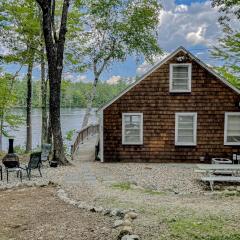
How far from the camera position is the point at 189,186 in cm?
1318

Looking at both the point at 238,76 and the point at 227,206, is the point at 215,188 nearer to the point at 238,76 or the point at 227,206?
the point at 227,206

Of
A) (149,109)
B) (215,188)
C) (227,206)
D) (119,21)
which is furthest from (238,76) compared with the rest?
(227,206)

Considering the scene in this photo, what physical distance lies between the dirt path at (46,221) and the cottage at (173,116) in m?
8.45

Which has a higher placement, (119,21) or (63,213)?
(119,21)

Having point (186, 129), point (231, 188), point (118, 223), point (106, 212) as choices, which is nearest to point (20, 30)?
point (186, 129)

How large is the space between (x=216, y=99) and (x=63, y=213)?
1175 cm

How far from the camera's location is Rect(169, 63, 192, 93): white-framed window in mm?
18875

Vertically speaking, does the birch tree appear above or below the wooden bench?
above

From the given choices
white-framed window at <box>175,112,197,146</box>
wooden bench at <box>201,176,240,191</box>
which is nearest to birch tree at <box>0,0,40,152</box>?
white-framed window at <box>175,112,197,146</box>

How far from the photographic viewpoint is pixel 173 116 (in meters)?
19.0

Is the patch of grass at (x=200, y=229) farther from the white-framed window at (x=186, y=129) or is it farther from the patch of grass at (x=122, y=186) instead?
the white-framed window at (x=186, y=129)

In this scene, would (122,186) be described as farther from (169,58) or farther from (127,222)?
(169,58)

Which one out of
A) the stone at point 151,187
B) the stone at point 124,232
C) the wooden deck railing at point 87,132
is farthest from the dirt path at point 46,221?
the wooden deck railing at point 87,132

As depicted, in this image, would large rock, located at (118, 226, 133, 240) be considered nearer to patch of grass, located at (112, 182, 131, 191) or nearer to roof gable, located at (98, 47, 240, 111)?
patch of grass, located at (112, 182, 131, 191)
